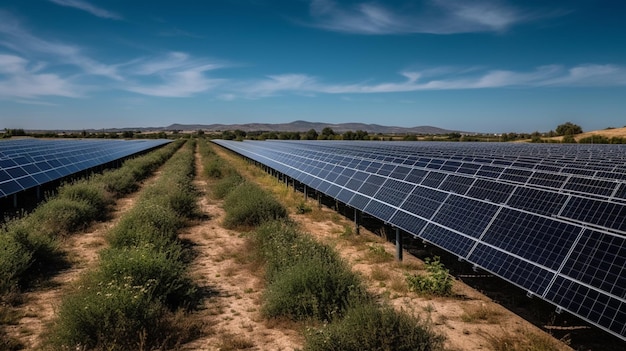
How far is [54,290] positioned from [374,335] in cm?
705

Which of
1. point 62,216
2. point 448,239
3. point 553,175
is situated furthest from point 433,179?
point 62,216

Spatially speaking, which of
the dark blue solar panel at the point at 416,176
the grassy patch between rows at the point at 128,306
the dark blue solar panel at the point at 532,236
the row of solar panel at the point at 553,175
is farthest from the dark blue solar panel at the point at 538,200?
the grassy patch between rows at the point at 128,306

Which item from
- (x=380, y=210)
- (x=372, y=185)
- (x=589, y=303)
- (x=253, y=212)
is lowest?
(x=253, y=212)

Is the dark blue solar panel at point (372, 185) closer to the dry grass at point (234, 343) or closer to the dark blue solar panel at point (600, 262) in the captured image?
the dark blue solar panel at point (600, 262)

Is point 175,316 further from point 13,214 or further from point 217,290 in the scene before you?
point 13,214

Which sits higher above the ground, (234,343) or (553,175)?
(553,175)

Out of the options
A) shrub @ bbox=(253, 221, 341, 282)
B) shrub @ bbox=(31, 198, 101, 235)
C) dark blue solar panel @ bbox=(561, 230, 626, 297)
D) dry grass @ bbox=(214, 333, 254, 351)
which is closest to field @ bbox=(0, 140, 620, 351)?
dry grass @ bbox=(214, 333, 254, 351)

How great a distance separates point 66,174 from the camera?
22.6 metres

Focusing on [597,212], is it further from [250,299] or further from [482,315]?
[250,299]

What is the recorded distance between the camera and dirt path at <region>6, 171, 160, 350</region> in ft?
21.5

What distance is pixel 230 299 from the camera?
26.9ft

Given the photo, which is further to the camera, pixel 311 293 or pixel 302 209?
pixel 302 209

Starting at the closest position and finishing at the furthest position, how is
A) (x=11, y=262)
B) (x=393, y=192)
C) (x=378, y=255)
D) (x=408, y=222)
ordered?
(x=11, y=262) → (x=408, y=222) → (x=378, y=255) → (x=393, y=192)

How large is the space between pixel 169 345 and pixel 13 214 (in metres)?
13.3
